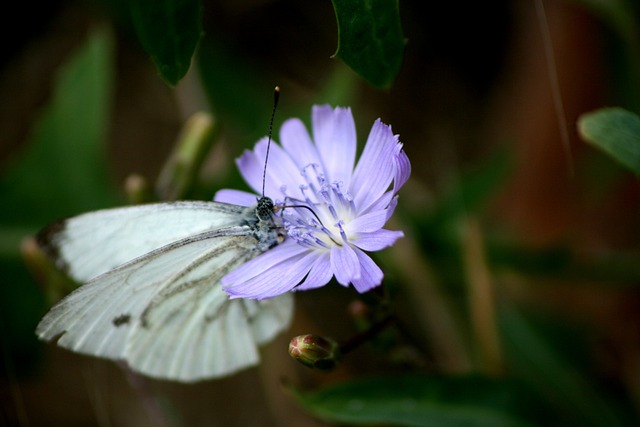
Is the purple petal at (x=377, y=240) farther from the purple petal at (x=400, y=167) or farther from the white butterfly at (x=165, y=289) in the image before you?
the white butterfly at (x=165, y=289)

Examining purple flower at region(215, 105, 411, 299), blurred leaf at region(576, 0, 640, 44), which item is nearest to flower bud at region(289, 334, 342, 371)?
purple flower at region(215, 105, 411, 299)

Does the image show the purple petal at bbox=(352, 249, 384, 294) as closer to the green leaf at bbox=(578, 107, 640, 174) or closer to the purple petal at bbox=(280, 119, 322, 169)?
the purple petal at bbox=(280, 119, 322, 169)

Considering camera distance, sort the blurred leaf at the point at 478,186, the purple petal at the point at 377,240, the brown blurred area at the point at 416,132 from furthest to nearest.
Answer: the brown blurred area at the point at 416,132 → the blurred leaf at the point at 478,186 → the purple petal at the point at 377,240

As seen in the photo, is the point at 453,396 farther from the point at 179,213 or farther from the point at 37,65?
the point at 37,65

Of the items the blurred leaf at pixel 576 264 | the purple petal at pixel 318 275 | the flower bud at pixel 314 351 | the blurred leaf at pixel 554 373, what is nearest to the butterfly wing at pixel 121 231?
the purple petal at pixel 318 275

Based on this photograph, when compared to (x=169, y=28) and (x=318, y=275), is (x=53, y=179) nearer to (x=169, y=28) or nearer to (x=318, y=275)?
(x=169, y=28)

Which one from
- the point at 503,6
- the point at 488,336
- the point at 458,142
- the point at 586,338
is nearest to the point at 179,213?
the point at 488,336

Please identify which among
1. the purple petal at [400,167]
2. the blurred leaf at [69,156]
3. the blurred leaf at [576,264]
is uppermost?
the purple petal at [400,167]
